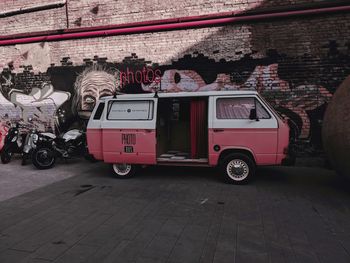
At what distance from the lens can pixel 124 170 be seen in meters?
6.90

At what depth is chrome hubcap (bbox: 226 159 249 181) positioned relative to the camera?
613 cm

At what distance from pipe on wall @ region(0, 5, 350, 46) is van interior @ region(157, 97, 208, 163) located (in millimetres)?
2902

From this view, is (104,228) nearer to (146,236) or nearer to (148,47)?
(146,236)

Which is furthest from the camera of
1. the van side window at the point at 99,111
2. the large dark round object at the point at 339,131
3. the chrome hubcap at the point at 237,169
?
the van side window at the point at 99,111

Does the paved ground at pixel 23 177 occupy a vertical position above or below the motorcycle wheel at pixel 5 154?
below

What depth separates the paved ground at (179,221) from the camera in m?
3.28

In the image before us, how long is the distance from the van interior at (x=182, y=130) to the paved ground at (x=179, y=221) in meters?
0.58

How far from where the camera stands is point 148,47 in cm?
920

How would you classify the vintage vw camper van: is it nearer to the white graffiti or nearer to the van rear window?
the van rear window

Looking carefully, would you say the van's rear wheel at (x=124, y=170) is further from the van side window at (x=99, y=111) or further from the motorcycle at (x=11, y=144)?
the motorcycle at (x=11, y=144)

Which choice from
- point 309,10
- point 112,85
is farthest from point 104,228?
point 309,10

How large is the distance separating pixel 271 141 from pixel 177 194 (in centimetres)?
228

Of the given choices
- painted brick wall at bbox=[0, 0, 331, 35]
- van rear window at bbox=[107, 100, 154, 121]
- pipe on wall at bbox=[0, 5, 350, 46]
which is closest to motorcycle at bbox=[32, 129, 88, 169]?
van rear window at bbox=[107, 100, 154, 121]

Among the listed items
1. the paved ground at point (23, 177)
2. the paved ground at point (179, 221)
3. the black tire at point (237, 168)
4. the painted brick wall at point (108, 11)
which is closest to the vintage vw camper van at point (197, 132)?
the black tire at point (237, 168)
